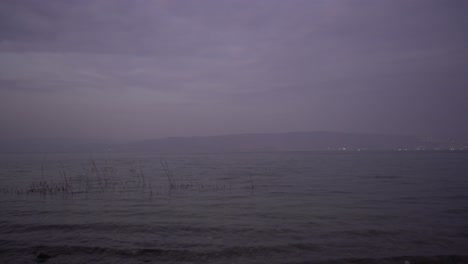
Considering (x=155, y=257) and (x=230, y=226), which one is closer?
(x=155, y=257)

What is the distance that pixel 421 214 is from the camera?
19344 mm

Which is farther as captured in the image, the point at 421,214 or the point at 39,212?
the point at 39,212

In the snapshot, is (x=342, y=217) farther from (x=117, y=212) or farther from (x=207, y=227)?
(x=117, y=212)

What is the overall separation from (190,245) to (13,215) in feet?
41.5

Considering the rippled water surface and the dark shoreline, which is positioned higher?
the dark shoreline

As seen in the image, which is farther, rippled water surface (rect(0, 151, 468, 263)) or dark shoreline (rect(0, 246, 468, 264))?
rippled water surface (rect(0, 151, 468, 263))

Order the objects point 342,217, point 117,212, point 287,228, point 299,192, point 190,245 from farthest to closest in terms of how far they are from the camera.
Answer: point 299,192, point 117,212, point 342,217, point 287,228, point 190,245

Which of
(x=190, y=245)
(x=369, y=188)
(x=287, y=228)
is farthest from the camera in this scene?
(x=369, y=188)

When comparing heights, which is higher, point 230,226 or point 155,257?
point 155,257

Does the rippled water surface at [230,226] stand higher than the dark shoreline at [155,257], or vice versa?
the dark shoreline at [155,257]

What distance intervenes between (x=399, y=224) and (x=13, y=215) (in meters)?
21.6

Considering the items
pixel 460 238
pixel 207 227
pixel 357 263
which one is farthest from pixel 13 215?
pixel 460 238

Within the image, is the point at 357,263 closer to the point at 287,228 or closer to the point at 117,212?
the point at 287,228

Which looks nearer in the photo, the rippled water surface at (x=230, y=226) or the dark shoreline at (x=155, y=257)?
the dark shoreline at (x=155, y=257)
